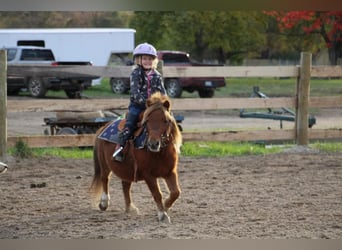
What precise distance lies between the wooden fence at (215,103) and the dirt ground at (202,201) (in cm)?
41

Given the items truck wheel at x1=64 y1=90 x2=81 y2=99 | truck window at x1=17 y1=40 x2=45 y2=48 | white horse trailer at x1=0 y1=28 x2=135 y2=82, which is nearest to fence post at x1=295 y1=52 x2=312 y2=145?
truck wheel at x1=64 y1=90 x2=81 y2=99

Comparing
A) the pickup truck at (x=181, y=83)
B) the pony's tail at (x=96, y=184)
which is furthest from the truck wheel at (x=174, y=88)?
the pony's tail at (x=96, y=184)

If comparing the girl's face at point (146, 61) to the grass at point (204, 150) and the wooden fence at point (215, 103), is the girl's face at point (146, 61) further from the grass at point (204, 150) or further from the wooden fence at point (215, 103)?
the grass at point (204, 150)

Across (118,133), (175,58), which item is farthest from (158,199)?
(175,58)

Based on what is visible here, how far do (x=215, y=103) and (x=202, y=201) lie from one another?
4071 mm

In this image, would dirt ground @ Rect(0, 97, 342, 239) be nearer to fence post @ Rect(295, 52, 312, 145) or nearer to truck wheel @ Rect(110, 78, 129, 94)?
fence post @ Rect(295, 52, 312, 145)

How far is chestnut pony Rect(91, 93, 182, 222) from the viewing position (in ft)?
16.8

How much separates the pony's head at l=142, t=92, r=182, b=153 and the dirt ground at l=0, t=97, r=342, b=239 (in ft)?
2.14

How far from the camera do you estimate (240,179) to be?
26.5ft

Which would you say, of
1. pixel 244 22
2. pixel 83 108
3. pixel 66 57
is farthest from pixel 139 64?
pixel 244 22

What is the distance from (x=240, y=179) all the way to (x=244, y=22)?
24792 mm

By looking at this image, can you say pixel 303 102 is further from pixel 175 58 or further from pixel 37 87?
pixel 175 58

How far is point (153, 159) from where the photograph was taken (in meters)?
5.41

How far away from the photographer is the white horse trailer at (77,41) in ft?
89.6
